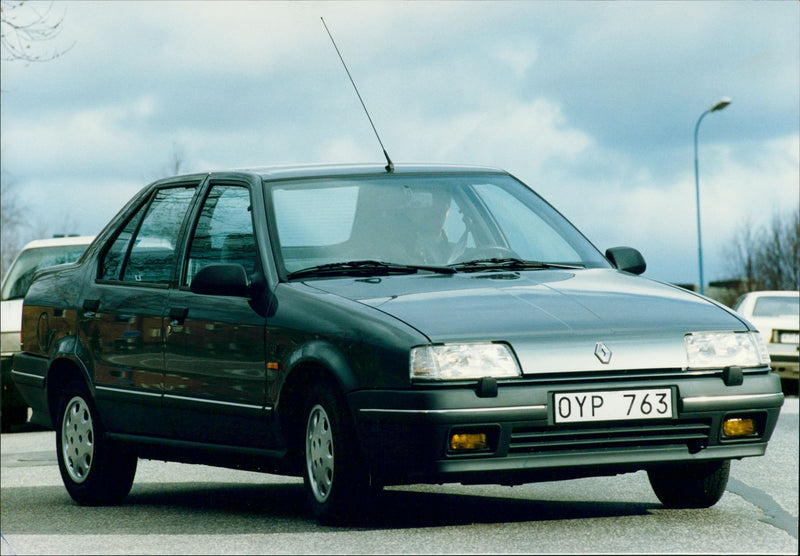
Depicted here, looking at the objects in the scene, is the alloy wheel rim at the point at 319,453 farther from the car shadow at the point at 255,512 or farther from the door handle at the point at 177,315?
the door handle at the point at 177,315

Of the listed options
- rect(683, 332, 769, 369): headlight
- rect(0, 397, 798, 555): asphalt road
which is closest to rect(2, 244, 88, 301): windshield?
rect(0, 397, 798, 555): asphalt road

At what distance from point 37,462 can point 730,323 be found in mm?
7692

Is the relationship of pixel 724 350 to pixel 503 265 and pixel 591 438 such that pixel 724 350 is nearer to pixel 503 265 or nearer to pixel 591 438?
pixel 591 438

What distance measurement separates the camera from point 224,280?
734 centimetres

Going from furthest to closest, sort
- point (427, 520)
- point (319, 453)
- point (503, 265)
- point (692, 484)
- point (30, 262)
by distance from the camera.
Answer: point (30, 262), point (503, 265), point (692, 484), point (427, 520), point (319, 453)

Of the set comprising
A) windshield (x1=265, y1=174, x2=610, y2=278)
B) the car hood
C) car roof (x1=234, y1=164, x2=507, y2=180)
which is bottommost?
the car hood

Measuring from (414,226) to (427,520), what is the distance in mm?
1428

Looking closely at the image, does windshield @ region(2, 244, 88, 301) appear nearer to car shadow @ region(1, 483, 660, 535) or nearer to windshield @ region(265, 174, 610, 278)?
car shadow @ region(1, 483, 660, 535)

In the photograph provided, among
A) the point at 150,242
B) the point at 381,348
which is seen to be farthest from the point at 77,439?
the point at 381,348

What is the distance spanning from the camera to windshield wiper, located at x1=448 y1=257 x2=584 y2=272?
7.48m

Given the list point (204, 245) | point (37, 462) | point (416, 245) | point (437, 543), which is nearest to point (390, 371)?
point (437, 543)

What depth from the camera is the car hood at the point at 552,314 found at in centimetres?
638

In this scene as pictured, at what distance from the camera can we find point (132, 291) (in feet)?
28.3

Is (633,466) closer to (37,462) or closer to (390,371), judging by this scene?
(390,371)
